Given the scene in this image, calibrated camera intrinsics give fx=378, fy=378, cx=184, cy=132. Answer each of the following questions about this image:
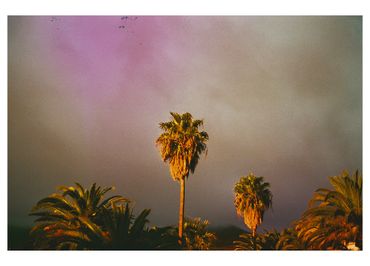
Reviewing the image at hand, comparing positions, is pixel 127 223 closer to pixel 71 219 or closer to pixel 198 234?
pixel 71 219

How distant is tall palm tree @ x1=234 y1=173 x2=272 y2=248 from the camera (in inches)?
1693

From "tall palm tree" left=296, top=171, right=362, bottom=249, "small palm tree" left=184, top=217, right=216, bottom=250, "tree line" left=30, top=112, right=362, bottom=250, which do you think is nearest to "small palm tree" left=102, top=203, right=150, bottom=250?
"tree line" left=30, top=112, right=362, bottom=250

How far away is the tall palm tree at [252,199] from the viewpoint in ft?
141

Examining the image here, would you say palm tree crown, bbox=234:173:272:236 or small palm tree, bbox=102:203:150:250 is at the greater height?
palm tree crown, bbox=234:173:272:236

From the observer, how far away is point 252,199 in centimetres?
4388

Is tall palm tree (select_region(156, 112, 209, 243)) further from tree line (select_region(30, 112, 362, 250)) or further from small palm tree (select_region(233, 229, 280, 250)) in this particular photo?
small palm tree (select_region(233, 229, 280, 250))

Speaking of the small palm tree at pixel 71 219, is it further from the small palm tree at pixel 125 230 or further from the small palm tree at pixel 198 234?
the small palm tree at pixel 198 234

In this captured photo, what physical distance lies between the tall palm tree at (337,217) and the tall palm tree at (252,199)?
20158 millimetres

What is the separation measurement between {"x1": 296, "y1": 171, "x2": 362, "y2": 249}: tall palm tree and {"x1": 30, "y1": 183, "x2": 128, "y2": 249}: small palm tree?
1176 centimetres

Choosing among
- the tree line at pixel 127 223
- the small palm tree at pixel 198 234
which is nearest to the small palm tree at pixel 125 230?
the tree line at pixel 127 223
